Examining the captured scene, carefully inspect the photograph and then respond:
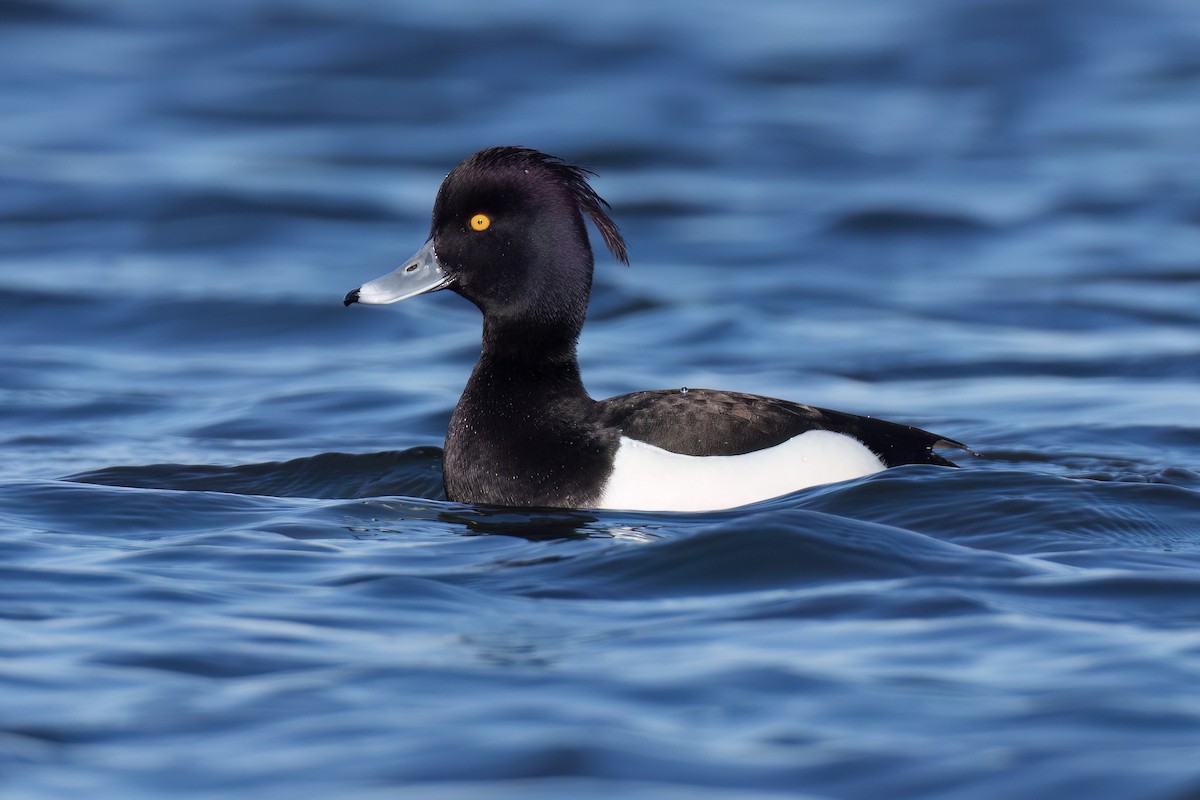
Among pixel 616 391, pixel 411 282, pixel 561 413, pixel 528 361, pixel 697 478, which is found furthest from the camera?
pixel 616 391

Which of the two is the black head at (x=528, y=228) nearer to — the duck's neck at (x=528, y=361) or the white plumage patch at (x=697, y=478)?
the duck's neck at (x=528, y=361)

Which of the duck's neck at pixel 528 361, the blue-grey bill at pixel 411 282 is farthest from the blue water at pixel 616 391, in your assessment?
the blue-grey bill at pixel 411 282

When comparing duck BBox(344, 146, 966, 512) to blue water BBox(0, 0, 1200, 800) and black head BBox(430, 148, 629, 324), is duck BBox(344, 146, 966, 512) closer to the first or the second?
black head BBox(430, 148, 629, 324)

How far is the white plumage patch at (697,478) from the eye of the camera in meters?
6.65

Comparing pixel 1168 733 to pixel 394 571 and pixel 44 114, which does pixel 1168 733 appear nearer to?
pixel 394 571

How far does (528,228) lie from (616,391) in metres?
3.03

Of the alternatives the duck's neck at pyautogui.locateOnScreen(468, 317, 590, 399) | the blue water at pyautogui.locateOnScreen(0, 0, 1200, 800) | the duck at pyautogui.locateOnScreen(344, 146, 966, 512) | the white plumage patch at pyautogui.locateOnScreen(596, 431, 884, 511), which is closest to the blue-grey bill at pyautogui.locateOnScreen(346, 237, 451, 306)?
the duck at pyautogui.locateOnScreen(344, 146, 966, 512)

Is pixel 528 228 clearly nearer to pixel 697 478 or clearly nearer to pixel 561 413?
pixel 561 413

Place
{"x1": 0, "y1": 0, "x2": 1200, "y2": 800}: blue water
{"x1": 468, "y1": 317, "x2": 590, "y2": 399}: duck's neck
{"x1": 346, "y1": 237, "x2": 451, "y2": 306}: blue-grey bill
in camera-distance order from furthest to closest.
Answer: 1. {"x1": 346, "y1": 237, "x2": 451, "y2": 306}: blue-grey bill
2. {"x1": 468, "y1": 317, "x2": 590, "y2": 399}: duck's neck
3. {"x1": 0, "y1": 0, "x2": 1200, "y2": 800}: blue water

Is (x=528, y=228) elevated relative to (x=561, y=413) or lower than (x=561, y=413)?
elevated

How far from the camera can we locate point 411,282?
746 centimetres

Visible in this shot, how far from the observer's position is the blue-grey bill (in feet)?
24.3

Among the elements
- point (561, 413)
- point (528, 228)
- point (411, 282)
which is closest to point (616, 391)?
point (411, 282)

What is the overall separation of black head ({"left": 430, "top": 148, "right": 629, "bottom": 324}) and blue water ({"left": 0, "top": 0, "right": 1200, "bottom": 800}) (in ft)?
3.21
